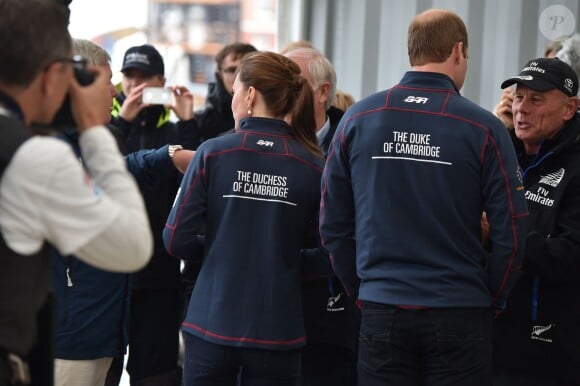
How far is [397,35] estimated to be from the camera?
20.5 feet

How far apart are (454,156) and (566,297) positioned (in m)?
0.80

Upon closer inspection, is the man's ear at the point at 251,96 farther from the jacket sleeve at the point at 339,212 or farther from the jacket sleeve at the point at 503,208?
the jacket sleeve at the point at 503,208

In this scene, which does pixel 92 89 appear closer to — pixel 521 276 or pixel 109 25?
pixel 521 276

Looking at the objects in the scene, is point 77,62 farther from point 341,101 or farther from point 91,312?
point 341,101

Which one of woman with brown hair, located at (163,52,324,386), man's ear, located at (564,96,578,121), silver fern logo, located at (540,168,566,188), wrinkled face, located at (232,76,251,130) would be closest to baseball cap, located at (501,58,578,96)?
man's ear, located at (564,96,578,121)

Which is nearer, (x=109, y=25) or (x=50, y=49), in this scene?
(x=50, y=49)

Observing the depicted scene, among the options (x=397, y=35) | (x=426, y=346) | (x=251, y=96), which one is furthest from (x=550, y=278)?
(x=397, y=35)

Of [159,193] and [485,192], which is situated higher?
[485,192]

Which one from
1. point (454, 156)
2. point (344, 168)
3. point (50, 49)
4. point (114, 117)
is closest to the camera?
point (50, 49)

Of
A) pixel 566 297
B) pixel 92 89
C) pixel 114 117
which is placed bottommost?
pixel 566 297

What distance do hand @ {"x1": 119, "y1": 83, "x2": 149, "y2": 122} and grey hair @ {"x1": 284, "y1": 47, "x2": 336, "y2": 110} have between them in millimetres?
821

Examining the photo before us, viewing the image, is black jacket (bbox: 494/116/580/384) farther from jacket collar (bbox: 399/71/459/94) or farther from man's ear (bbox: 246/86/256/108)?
man's ear (bbox: 246/86/256/108)

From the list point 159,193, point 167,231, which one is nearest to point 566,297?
point 167,231

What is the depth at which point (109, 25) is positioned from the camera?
7.69m
